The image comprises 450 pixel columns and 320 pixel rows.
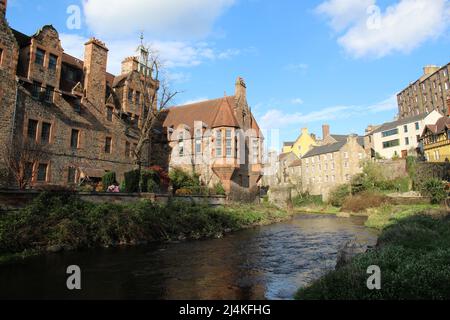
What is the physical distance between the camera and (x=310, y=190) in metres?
65.6

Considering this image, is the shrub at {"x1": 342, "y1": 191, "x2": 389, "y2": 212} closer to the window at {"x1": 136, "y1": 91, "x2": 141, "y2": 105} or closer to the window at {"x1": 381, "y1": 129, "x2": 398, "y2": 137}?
the window at {"x1": 381, "y1": 129, "x2": 398, "y2": 137}

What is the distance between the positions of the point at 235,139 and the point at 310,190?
3555cm

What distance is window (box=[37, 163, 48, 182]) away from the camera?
23.2m

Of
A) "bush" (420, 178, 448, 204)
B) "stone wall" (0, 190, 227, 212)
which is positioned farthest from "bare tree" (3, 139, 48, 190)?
"bush" (420, 178, 448, 204)

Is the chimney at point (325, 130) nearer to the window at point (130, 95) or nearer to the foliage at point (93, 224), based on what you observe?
the window at point (130, 95)

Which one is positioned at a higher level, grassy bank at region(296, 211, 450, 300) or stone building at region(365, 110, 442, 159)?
stone building at region(365, 110, 442, 159)

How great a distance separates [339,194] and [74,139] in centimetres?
4223

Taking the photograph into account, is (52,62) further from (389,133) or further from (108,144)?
(389,133)

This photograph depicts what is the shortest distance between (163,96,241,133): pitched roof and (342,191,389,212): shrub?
21704 millimetres

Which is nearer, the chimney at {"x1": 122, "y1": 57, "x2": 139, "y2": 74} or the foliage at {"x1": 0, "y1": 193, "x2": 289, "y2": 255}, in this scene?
the foliage at {"x1": 0, "y1": 193, "x2": 289, "y2": 255}

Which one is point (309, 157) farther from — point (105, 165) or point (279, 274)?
point (279, 274)

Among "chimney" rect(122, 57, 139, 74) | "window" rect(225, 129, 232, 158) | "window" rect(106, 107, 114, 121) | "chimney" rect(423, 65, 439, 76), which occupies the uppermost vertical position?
"chimney" rect(423, 65, 439, 76)

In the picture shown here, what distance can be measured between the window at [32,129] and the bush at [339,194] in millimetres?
A: 44139
